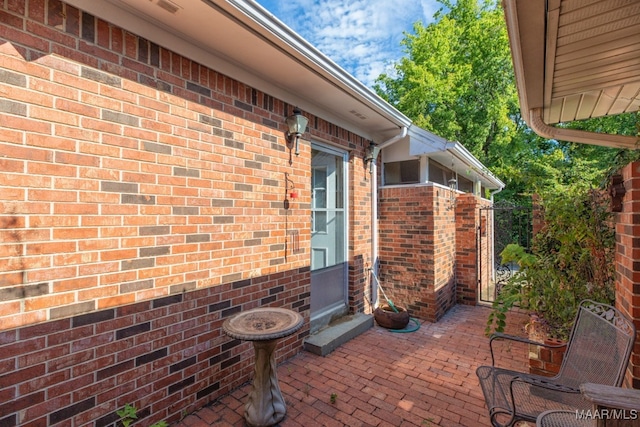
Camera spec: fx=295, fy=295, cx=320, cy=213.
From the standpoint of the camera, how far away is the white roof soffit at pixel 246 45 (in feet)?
6.88

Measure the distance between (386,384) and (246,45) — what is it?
3.48m

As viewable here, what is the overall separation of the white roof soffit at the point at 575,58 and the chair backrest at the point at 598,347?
120 centimetres

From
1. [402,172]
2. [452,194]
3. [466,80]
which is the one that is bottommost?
[452,194]

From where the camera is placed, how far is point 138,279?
2215 mm

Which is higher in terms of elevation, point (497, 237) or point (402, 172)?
point (402, 172)

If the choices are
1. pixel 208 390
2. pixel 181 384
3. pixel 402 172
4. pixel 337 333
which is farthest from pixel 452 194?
pixel 181 384

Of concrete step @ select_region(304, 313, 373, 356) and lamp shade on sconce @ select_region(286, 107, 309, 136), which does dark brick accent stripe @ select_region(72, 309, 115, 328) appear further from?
lamp shade on sconce @ select_region(286, 107, 309, 136)

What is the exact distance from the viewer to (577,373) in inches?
78.5

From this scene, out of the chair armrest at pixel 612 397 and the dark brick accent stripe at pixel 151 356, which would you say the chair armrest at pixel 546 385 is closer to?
the chair armrest at pixel 612 397

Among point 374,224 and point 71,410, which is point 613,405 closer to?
point 71,410

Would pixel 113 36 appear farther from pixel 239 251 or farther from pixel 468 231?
pixel 468 231

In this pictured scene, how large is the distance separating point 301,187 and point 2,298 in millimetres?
2706

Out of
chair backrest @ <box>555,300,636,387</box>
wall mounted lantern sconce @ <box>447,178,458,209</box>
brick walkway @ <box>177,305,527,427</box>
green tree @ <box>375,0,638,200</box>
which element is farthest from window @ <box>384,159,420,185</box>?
green tree @ <box>375,0,638,200</box>

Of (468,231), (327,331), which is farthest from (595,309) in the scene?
(468,231)
